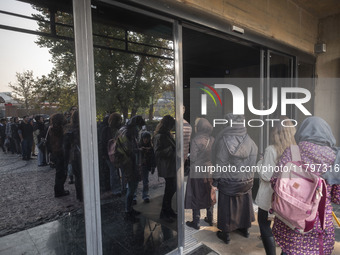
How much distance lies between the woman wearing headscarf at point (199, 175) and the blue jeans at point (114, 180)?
1.33 m

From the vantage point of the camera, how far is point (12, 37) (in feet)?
5.44

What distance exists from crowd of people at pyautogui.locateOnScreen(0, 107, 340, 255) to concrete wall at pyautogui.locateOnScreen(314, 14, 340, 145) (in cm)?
334

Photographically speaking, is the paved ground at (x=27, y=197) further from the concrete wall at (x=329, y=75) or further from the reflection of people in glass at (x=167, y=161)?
the concrete wall at (x=329, y=75)

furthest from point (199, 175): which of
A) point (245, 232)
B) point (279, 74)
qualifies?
point (279, 74)

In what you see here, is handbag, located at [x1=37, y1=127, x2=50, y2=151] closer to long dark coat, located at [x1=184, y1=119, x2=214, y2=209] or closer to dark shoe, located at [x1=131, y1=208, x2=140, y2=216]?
dark shoe, located at [x1=131, y1=208, x2=140, y2=216]

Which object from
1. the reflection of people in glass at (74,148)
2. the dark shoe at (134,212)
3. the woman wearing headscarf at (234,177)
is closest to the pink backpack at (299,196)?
the woman wearing headscarf at (234,177)

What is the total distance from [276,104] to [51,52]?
3856 mm

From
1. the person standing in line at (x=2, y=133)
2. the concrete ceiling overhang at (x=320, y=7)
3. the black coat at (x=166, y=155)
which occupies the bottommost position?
the black coat at (x=166, y=155)

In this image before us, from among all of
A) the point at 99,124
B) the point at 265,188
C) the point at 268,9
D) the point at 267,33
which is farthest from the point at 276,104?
the point at 99,124

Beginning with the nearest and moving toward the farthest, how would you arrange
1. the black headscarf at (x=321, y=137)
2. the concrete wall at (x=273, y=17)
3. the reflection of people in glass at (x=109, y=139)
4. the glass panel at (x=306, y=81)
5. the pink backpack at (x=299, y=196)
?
the pink backpack at (x=299, y=196), the black headscarf at (x=321, y=137), the reflection of people in glass at (x=109, y=139), the concrete wall at (x=273, y=17), the glass panel at (x=306, y=81)

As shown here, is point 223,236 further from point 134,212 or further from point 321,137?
point 321,137

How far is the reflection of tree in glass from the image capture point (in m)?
1.79

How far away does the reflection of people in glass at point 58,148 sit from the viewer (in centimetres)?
185

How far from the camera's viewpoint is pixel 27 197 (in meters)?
1.83
